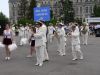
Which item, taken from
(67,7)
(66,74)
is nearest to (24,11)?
(67,7)

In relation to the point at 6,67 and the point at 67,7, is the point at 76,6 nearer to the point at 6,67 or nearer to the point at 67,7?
the point at 67,7

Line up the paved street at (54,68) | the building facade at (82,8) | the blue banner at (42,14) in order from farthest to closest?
the building facade at (82,8)
the blue banner at (42,14)
the paved street at (54,68)

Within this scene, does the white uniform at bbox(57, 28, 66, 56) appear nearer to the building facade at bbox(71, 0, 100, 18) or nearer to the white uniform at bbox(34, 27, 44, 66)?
the white uniform at bbox(34, 27, 44, 66)

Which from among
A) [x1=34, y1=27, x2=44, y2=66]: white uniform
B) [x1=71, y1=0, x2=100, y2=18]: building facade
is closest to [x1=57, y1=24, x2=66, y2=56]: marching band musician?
[x1=34, y1=27, x2=44, y2=66]: white uniform

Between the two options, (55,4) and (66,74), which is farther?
(55,4)

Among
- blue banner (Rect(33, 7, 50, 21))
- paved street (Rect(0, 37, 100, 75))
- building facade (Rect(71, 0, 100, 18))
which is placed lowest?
building facade (Rect(71, 0, 100, 18))

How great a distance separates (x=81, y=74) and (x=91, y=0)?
153 m

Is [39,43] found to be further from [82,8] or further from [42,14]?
[82,8]

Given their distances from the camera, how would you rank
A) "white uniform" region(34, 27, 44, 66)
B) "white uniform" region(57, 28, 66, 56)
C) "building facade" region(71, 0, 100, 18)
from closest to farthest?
"white uniform" region(34, 27, 44, 66) < "white uniform" region(57, 28, 66, 56) < "building facade" region(71, 0, 100, 18)

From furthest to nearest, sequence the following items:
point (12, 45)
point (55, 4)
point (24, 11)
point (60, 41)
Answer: point (55, 4) → point (24, 11) → point (60, 41) → point (12, 45)

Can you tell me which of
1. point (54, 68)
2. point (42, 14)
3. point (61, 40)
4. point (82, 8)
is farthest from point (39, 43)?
point (82, 8)

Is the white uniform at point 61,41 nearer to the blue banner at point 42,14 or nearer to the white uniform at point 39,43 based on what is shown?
the blue banner at point 42,14

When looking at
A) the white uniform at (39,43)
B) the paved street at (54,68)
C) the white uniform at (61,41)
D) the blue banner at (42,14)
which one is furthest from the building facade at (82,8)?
the white uniform at (39,43)

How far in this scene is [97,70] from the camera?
15086 mm
